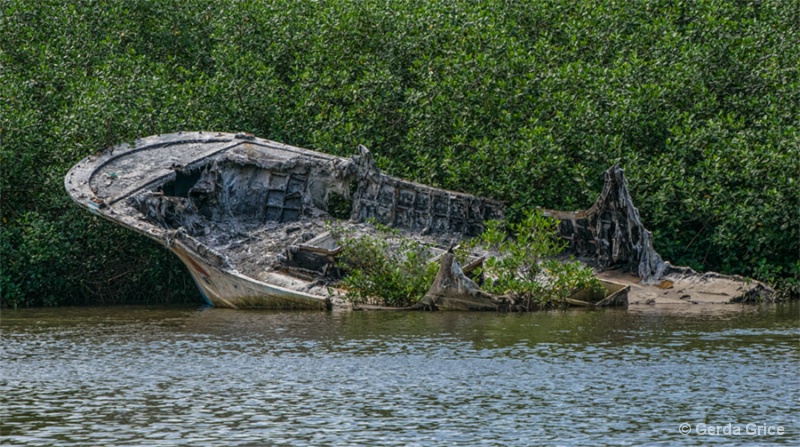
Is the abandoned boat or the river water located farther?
the abandoned boat

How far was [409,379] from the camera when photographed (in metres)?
15.2

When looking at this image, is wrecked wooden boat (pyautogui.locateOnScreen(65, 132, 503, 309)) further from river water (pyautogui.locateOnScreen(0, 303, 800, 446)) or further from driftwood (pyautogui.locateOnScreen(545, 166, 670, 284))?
driftwood (pyautogui.locateOnScreen(545, 166, 670, 284))

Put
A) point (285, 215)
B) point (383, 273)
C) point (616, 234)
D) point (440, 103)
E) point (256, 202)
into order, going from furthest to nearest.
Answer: point (440, 103)
point (285, 215)
point (256, 202)
point (616, 234)
point (383, 273)

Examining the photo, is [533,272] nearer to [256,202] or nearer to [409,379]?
[256,202]

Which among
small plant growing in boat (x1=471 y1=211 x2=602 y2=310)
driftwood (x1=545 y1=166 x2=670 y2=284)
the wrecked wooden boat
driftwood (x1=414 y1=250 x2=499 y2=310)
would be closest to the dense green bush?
the wrecked wooden boat

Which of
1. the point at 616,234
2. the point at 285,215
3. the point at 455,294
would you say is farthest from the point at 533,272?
the point at 285,215

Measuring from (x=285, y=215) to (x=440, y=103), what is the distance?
4418mm

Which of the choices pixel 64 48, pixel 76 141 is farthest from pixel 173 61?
pixel 76 141

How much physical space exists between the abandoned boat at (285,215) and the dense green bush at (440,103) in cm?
133

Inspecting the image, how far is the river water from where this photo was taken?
12312mm

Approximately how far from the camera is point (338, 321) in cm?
2092

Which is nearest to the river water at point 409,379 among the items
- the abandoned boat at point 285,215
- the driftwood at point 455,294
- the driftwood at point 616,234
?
the driftwood at point 455,294

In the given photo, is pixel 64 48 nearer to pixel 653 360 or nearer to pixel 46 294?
pixel 46 294

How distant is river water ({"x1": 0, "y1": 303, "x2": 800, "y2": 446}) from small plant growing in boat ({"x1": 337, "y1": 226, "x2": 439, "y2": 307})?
0.65 metres
